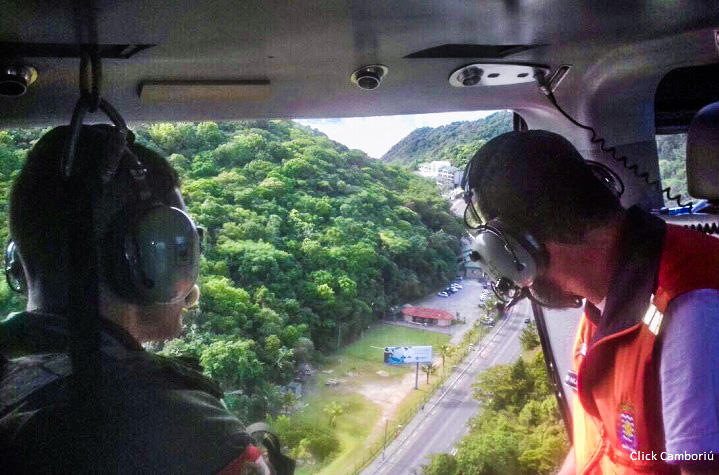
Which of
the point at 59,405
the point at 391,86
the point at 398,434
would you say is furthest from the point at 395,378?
the point at 59,405

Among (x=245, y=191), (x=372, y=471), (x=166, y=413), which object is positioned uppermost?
(x=245, y=191)

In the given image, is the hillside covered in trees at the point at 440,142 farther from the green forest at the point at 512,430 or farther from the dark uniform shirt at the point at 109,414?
the dark uniform shirt at the point at 109,414

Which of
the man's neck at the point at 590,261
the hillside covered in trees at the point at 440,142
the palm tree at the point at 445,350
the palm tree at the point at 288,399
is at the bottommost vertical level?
the palm tree at the point at 288,399

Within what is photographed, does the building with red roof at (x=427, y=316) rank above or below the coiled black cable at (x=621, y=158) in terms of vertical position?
below

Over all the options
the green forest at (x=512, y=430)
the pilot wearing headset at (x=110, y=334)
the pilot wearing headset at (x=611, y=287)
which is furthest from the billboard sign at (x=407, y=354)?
the pilot wearing headset at (x=110, y=334)

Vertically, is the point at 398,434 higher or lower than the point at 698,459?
lower

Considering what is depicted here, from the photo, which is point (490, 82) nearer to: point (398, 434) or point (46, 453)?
point (398, 434)

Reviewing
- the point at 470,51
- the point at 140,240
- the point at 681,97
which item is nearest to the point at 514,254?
the point at 470,51
